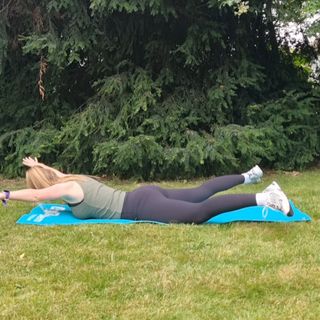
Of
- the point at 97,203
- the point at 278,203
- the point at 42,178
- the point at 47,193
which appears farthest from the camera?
the point at 97,203

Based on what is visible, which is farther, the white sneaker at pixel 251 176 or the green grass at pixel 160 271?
the white sneaker at pixel 251 176

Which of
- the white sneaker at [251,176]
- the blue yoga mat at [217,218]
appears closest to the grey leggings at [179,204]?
the blue yoga mat at [217,218]

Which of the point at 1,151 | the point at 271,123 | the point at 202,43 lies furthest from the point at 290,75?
the point at 1,151

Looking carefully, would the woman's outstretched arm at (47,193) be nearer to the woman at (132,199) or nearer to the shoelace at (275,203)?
the woman at (132,199)

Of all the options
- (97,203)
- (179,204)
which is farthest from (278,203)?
(97,203)

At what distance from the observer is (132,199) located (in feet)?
18.2

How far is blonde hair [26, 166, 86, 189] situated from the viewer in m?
5.34

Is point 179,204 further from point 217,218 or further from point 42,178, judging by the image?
point 42,178

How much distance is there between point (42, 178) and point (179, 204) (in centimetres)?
137

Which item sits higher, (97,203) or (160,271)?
(97,203)

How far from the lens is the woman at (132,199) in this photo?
16.5 feet

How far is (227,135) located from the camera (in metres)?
8.91

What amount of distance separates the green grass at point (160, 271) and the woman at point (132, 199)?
0.65 ft

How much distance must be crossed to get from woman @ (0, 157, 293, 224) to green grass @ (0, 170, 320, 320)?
20 centimetres
